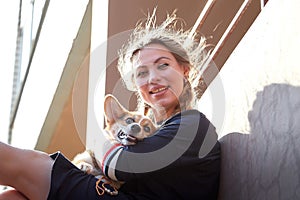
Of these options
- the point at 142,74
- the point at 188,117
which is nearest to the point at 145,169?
the point at 188,117

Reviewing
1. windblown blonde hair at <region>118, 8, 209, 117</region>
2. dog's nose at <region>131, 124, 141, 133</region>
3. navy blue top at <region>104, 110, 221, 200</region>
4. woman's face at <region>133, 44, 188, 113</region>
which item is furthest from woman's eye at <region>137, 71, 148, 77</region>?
navy blue top at <region>104, 110, 221, 200</region>

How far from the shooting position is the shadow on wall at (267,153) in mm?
1389

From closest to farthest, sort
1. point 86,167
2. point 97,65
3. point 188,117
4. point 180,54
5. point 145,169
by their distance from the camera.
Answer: point 145,169 → point 188,117 → point 86,167 → point 180,54 → point 97,65

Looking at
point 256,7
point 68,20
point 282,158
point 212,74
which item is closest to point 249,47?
point 282,158

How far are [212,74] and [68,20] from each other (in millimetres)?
2362

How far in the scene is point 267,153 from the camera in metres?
1.56

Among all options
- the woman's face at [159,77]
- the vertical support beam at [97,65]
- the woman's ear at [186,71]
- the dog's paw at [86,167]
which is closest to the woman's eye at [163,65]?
the woman's face at [159,77]

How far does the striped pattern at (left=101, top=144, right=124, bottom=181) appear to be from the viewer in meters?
1.77

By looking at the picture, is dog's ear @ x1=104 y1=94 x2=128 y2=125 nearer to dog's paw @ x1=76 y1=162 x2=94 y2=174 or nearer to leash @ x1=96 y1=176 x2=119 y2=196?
dog's paw @ x1=76 y1=162 x2=94 y2=174

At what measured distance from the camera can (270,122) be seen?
1542mm

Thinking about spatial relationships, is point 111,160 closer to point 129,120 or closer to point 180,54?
point 129,120

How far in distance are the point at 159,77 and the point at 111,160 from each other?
1.45 feet

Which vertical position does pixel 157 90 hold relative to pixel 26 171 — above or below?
above

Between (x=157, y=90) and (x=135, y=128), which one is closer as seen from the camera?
(x=135, y=128)
